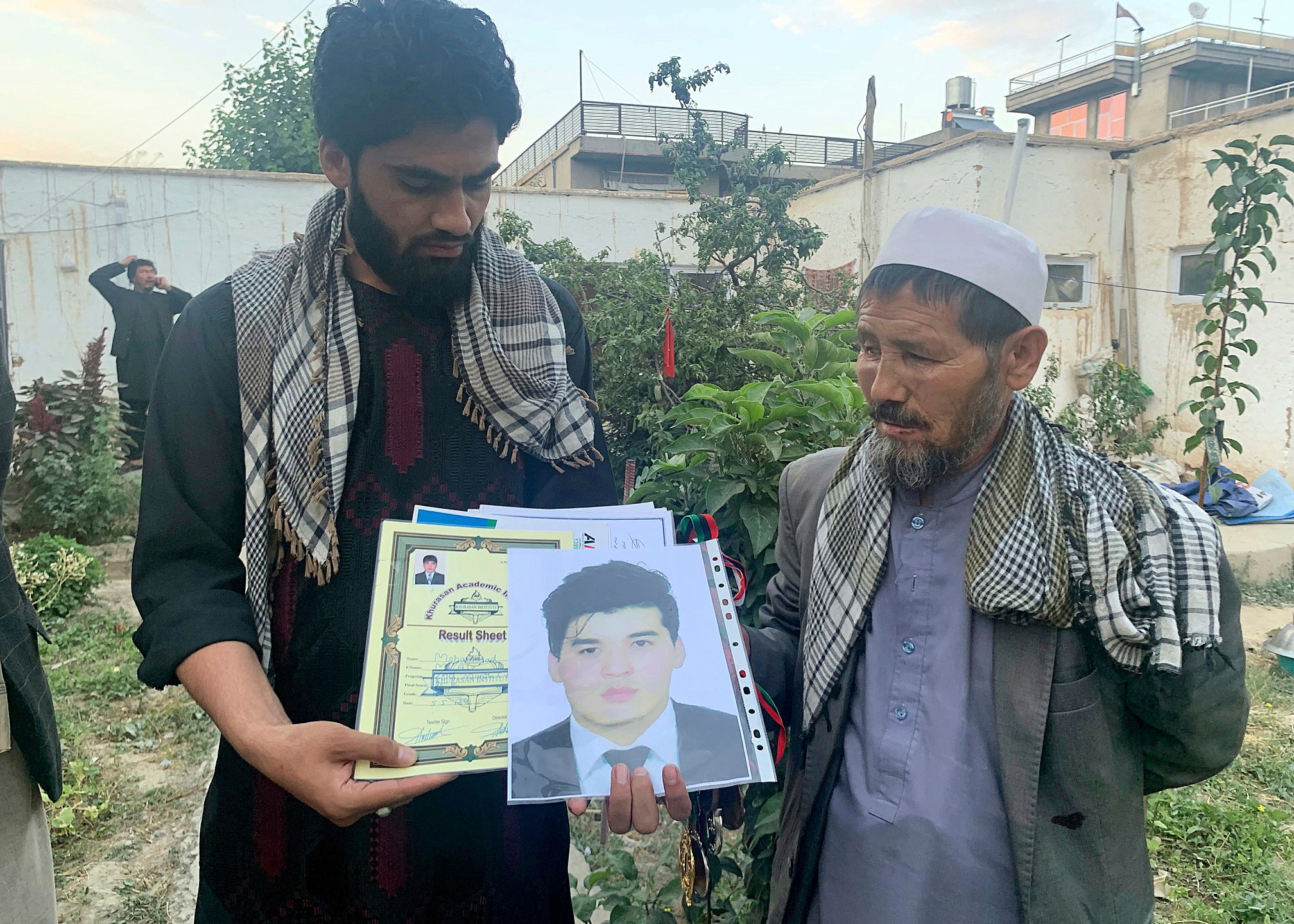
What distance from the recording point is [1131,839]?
1449 mm

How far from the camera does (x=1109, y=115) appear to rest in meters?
26.6

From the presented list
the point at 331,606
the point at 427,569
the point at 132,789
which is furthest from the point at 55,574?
the point at 427,569

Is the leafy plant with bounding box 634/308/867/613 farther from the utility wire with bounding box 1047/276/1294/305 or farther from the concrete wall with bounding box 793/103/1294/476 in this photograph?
the utility wire with bounding box 1047/276/1294/305

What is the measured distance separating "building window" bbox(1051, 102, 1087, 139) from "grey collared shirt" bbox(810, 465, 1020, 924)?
29.4m

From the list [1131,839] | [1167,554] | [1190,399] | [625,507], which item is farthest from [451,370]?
[1190,399]

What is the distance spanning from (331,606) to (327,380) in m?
0.38

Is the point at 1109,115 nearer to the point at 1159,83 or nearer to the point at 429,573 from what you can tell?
the point at 1159,83

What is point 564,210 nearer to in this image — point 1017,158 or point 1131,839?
point 1017,158

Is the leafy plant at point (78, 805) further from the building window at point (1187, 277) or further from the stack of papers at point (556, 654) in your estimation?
the building window at point (1187, 277)

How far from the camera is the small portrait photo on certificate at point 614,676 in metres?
1.25

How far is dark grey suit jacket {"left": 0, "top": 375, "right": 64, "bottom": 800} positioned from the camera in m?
1.63

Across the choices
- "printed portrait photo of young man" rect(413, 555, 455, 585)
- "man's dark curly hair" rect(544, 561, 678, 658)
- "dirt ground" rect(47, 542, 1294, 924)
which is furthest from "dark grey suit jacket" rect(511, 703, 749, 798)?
"dirt ground" rect(47, 542, 1294, 924)

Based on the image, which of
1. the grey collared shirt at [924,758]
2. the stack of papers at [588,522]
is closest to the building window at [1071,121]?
the grey collared shirt at [924,758]

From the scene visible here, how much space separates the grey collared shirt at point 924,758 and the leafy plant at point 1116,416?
9003 mm
